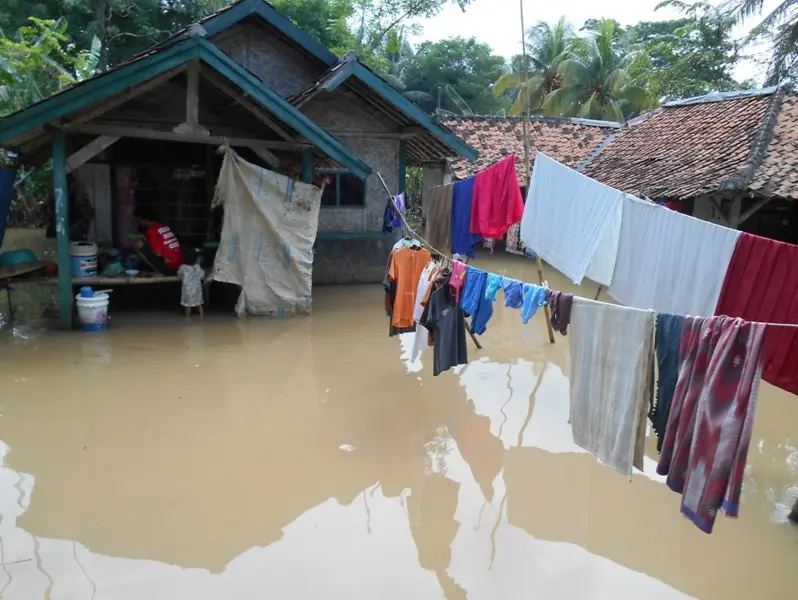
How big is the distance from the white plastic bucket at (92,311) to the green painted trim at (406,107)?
5.27 metres

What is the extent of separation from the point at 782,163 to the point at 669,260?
7883mm

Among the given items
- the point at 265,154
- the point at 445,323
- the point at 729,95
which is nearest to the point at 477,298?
the point at 445,323

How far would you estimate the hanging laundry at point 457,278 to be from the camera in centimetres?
520

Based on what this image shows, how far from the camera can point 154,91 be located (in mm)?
9531

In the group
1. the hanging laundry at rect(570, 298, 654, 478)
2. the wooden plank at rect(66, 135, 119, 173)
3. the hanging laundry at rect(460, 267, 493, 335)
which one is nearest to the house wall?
the wooden plank at rect(66, 135, 119, 173)

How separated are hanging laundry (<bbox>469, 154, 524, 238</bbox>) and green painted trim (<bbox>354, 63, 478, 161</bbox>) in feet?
11.1

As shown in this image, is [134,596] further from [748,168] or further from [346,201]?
→ [748,168]

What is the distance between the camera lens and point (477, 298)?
200 inches

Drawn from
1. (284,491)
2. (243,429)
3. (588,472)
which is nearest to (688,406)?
(588,472)

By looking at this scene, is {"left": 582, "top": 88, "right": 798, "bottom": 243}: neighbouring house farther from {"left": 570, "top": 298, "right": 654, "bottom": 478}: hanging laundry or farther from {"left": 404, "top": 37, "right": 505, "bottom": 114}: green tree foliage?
{"left": 404, "top": 37, "right": 505, "bottom": 114}: green tree foliage

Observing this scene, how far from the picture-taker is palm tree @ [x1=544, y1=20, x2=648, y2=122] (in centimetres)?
2150

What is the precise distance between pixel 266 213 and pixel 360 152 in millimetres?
3620

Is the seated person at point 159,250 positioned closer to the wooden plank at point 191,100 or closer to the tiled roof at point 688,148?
the wooden plank at point 191,100

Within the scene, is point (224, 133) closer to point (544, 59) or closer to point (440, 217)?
point (440, 217)
